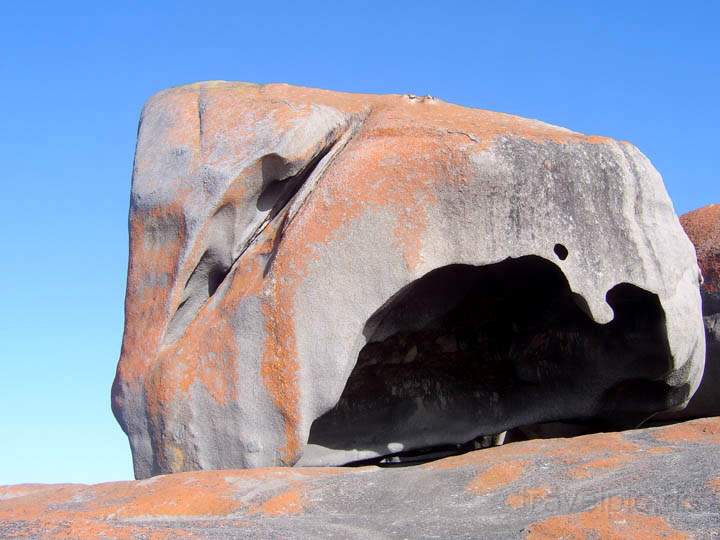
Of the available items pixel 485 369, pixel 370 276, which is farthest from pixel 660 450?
pixel 485 369

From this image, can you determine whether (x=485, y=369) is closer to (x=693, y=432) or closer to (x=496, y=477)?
(x=693, y=432)

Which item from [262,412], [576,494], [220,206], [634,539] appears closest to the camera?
[634,539]

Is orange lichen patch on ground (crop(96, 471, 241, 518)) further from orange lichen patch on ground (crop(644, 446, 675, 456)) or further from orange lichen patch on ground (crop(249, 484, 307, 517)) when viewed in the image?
orange lichen patch on ground (crop(644, 446, 675, 456))

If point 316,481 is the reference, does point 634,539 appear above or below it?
below

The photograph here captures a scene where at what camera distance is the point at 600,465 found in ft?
16.8

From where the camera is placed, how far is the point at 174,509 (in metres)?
5.28

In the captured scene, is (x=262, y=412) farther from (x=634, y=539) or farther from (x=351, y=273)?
(x=634, y=539)

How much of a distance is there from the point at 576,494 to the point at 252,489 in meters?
1.80

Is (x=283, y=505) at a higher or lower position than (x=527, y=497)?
higher

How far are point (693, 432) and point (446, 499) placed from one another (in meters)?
1.81

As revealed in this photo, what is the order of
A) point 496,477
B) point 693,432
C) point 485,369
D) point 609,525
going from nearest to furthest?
point 609,525 → point 496,477 → point 693,432 → point 485,369

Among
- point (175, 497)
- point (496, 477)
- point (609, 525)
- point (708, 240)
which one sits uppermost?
point (708, 240)

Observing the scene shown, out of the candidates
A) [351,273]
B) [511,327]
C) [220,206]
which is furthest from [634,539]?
[511,327]

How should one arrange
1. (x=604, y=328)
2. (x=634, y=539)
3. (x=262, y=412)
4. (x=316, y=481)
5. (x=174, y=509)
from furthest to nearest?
(x=604, y=328), (x=262, y=412), (x=316, y=481), (x=174, y=509), (x=634, y=539)
